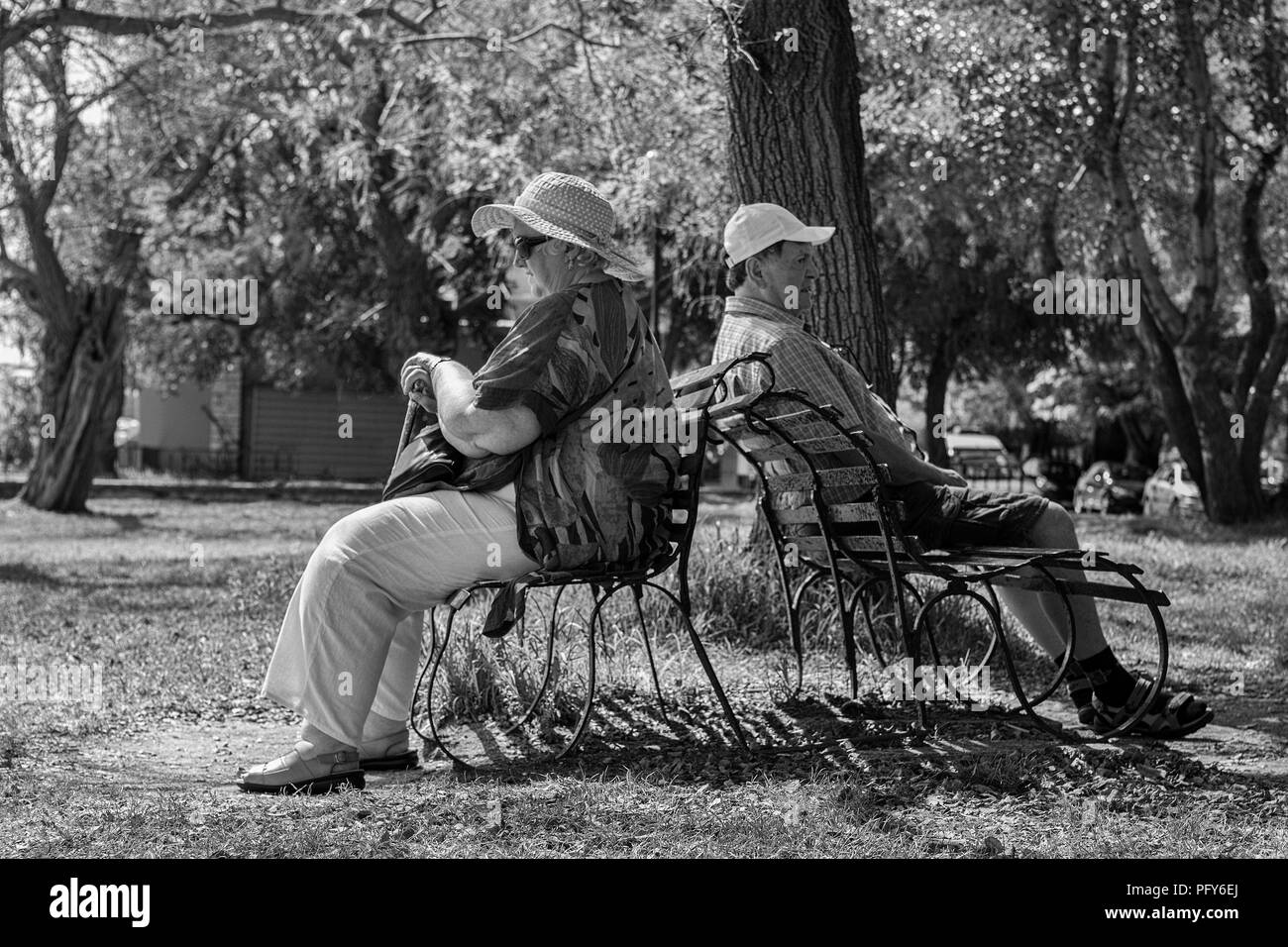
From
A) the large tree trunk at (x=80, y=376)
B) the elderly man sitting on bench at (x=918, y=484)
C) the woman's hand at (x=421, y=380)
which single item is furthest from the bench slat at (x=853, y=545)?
the large tree trunk at (x=80, y=376)

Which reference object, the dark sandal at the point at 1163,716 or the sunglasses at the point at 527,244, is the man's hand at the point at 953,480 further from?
the sunglasses at the point at 527,244

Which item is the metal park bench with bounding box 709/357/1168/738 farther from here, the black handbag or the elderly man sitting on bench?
the black handbag

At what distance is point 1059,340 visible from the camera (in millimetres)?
35188

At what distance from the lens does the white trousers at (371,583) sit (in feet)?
14.9

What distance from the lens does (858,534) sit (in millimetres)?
5359

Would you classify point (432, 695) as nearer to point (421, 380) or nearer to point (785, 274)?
point (421, 380)

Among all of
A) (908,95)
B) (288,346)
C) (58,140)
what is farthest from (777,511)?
(288,346)

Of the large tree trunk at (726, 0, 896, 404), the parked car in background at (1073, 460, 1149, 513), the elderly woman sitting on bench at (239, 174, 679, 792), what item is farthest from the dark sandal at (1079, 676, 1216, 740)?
the parked car in background at (1073, 460, 1149, 513)

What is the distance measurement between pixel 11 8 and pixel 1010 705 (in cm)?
1186

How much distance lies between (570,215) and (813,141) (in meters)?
2.80

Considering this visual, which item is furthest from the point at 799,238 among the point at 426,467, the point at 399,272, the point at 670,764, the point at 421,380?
the point at 399,272

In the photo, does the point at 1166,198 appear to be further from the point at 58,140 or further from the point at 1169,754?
the point at 1169,754

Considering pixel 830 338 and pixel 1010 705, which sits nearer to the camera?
pixel 1010 705

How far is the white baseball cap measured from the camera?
5.59 m
